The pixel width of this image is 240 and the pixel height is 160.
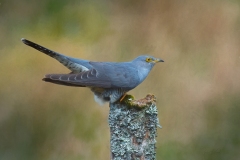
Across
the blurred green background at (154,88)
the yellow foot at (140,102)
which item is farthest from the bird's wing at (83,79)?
the blurred green background at (154,88)

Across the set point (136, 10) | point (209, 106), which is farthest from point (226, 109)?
point (136, 10)

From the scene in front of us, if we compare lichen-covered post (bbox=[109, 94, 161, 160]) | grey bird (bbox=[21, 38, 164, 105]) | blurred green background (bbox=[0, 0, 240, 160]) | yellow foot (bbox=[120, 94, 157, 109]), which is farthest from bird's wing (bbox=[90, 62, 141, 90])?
blurred green background (bbox=[0, 0, 240, 160])

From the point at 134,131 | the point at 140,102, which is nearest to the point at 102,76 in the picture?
the point at 140,102

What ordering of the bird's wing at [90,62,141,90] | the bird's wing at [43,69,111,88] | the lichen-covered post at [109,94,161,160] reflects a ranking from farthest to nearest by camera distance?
the bird's wing at [90,62,141,90], the bird's wing at [43,69,111,88], the lichen-covered post at [109,94,161,160]

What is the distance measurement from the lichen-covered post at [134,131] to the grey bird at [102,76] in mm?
278

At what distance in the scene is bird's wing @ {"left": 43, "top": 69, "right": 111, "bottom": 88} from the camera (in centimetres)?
342

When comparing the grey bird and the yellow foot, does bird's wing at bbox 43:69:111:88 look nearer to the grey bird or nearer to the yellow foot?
the grey bird

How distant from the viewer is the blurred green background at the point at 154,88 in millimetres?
5695

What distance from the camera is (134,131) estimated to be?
10.2 ft

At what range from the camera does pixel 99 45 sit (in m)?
6.07

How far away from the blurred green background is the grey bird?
1.79 meters

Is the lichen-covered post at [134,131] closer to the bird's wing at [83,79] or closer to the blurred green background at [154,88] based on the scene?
the bird's wing at [83,79]

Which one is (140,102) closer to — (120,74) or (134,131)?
(134,131)

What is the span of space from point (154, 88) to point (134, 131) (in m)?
2.60
